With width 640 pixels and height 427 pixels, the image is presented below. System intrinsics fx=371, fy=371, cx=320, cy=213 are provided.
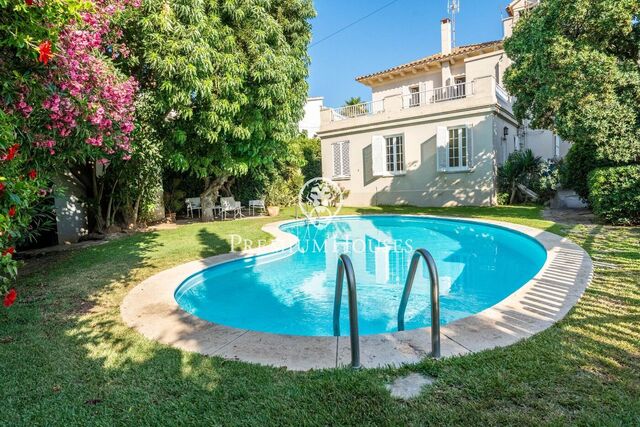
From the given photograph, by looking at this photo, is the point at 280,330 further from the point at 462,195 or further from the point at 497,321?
the point at 462,195

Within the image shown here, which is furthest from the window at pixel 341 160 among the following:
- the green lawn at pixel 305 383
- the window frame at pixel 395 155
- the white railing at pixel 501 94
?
the green lawn at pixel 305 383

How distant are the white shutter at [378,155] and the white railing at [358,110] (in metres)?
1.83

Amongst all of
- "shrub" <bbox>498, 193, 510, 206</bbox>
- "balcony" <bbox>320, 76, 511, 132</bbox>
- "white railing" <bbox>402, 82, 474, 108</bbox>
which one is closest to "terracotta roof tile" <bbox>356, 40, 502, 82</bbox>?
"balcony" <bbox>320, 76, 511, 132</bbox>

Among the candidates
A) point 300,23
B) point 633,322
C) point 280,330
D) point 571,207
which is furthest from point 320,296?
point 571,207

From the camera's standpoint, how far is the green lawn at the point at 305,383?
2480mm

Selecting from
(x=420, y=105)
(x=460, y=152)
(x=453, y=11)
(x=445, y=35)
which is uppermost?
(x=453, y=11)

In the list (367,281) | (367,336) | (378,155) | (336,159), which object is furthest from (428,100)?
(367,336)

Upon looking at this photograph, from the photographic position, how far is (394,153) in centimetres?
1983

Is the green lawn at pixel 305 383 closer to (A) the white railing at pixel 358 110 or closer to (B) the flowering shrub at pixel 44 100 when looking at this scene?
(B) the flowering shrub at pixel 44 100

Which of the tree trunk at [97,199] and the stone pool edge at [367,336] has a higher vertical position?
the tree trunk at [97,199]

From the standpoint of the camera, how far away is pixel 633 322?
377 centimetres

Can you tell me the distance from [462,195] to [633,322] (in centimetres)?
1451

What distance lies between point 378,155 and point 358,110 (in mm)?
3645

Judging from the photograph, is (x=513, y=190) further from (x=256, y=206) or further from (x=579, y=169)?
(x=256, y=206)
